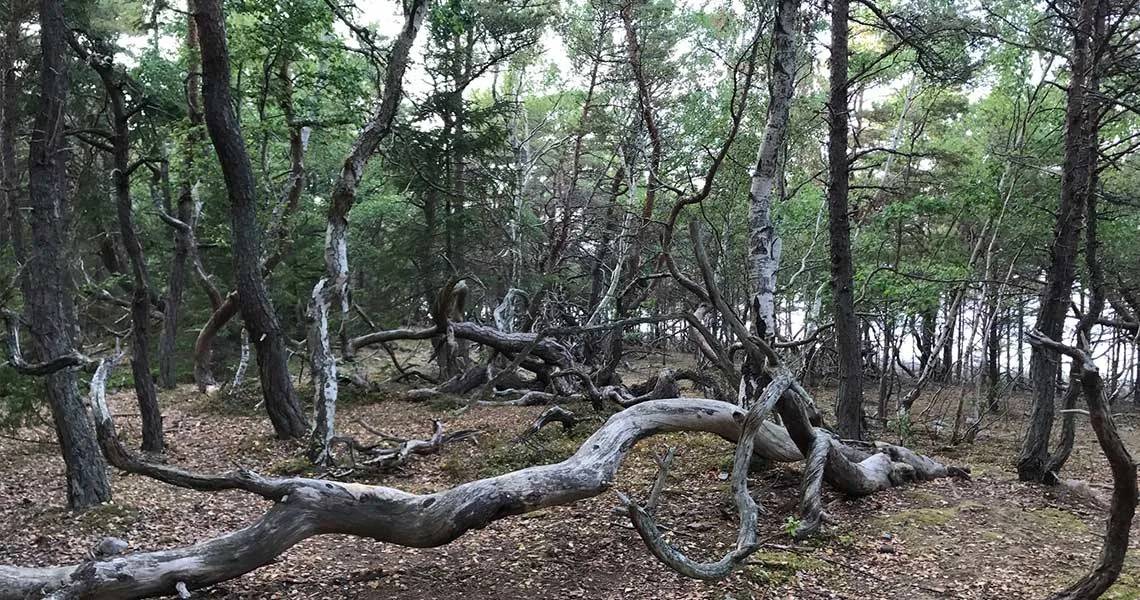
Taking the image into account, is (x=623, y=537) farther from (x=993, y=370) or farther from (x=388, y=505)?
(x=993, y=370)

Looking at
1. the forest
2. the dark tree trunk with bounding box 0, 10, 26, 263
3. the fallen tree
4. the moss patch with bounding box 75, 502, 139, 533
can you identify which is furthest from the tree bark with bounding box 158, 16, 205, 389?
the fallen tree

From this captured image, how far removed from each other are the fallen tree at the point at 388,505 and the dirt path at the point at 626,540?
13.8 inches

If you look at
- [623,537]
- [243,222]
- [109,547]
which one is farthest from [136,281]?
[623,537]

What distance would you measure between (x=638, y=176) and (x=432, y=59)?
582 cm

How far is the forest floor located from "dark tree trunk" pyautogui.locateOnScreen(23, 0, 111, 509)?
42 cm

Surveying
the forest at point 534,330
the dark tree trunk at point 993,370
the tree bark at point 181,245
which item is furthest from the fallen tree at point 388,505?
the dark tree trunk at point 993,370

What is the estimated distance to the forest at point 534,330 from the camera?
172 inches

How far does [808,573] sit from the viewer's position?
177 inches

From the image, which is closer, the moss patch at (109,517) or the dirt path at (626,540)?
the dirt path at (626,540)

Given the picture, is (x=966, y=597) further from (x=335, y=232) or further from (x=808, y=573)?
(x=335, y=232)

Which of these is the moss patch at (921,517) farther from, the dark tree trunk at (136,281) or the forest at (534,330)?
the dark tree trunk at (136,281)

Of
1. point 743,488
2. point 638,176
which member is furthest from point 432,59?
point 743,488

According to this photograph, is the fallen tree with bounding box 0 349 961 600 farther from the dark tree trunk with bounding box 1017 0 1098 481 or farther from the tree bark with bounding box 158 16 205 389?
the tree bark with bounding box 158 16 205 389

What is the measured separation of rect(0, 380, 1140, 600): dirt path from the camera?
4.28 meters
